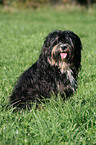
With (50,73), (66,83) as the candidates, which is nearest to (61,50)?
(50,73)

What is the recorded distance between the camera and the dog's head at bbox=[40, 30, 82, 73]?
3.46 meters

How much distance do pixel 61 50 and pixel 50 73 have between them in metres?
0.45

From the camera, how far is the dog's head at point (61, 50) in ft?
11.3

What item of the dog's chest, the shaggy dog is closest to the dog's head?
the shaggy dog

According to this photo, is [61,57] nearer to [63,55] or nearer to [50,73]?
[63,55]

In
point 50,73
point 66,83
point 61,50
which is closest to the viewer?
point 61,50

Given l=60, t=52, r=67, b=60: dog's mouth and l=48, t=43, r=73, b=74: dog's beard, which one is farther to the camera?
l=60, t=52, r=67, b=60: dog's mouth

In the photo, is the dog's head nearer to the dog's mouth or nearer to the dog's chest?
the dog's mouth

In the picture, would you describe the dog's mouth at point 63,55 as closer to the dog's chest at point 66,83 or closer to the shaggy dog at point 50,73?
the shaggy dog at point 50,73

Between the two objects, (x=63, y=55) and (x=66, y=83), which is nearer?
(x=63, y=55)

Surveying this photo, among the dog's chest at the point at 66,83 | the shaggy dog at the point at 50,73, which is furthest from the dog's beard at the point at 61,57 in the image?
the dog's chest at the point at 66,83

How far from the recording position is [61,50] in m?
3.47

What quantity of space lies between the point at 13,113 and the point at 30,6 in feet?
93.2

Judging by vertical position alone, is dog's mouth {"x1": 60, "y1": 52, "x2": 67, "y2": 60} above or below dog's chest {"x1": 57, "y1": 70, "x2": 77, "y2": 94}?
above
